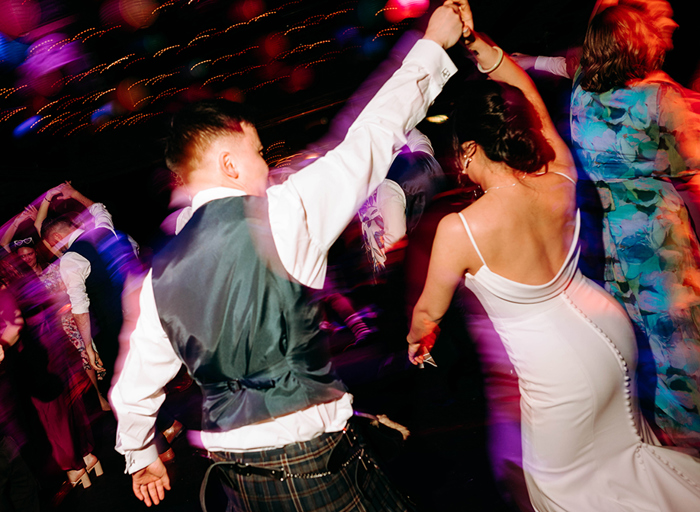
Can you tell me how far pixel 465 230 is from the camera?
1.29 meters

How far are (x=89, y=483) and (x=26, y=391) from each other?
99 cm

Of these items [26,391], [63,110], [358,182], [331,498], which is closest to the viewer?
[358,182]

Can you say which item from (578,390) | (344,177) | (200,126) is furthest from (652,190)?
(200,126)

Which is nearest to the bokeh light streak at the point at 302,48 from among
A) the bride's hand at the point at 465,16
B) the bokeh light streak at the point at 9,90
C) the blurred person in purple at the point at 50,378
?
the bokeh light streak at the point at 9,90

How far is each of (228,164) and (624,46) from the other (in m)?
1.76

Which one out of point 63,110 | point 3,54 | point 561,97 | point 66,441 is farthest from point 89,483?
point 561,97

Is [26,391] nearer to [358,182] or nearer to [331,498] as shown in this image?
[331,498]

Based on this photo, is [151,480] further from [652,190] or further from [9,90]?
[9,90]

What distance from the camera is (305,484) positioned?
3.38 ft

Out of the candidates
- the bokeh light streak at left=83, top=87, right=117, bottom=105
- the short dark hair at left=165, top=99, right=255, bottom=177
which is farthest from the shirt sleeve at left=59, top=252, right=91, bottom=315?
the short dark hair at left=165, top=99, right=255, bottom=177

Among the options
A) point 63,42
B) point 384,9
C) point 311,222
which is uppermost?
point 63,42

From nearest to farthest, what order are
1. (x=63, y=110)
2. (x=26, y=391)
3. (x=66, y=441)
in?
(x=26, y=391)
(x=66, y=441)
(x=63, y=110)

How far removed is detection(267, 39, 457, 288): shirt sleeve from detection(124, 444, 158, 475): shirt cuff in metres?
0.77

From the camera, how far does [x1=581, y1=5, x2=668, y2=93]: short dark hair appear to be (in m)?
1.57
